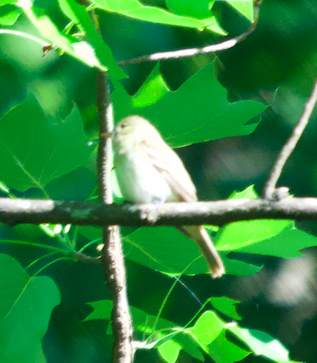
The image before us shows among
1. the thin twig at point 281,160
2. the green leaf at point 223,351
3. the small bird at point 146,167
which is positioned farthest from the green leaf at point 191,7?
the green leaf at point 223,351

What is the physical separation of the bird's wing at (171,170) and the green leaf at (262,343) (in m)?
0.23

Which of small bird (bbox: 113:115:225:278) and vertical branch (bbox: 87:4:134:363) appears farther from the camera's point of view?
small bird (bbox: 113:115:225:278)

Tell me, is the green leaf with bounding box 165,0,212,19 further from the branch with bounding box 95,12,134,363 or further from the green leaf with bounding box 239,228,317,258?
the green leaf with bounding box 239,228,317,258

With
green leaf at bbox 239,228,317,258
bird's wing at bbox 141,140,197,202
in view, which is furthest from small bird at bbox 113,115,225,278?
green leaf at bbox 239,228,317,258

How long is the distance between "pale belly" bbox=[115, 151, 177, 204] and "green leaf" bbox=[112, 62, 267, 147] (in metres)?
0.10

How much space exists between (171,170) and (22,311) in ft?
1.04

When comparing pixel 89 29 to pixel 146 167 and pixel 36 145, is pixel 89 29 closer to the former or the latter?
pixel 36 145

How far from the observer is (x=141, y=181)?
721mm

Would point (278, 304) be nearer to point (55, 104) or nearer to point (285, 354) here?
point (285, 354)

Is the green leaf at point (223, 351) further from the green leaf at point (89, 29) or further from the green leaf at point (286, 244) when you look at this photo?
the green leaf at point (89, 29)

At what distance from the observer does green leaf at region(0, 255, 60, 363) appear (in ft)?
1.61

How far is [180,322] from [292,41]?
2.82ft

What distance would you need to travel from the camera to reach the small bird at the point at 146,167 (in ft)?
2.29

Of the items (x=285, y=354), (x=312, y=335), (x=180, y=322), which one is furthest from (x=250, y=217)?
(x=312, y=335)
